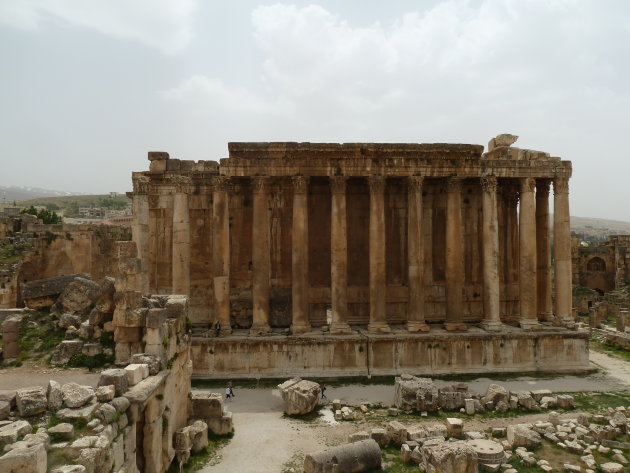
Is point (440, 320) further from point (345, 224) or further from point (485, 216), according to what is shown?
point (345, 224)

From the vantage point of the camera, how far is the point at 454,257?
71.6 ft

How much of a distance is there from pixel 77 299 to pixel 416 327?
574 inches

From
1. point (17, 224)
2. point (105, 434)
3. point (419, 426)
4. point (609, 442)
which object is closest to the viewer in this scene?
point (105, 434)

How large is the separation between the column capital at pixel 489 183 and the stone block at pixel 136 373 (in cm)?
1806

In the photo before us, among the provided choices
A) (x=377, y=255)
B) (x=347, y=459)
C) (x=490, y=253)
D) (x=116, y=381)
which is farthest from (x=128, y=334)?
(x=490, y=253)

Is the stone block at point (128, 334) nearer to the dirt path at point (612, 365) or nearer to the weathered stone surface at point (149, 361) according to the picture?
the weathered stone surface at point (149, 361)

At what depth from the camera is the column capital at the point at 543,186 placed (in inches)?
925

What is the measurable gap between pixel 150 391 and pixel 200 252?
13638 millimetres

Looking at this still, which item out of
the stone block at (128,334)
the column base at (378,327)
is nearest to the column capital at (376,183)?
the column base at (378,327)

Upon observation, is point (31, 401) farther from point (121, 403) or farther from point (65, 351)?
point (65, 351)

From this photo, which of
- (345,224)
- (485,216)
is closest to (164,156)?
(345,224)

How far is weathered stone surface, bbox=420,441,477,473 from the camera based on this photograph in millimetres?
10984

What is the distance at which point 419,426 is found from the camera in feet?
47.1

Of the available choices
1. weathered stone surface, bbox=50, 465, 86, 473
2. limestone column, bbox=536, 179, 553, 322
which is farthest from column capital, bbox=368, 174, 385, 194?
weathered stone surface, bbox=50, 465, 86, 473
